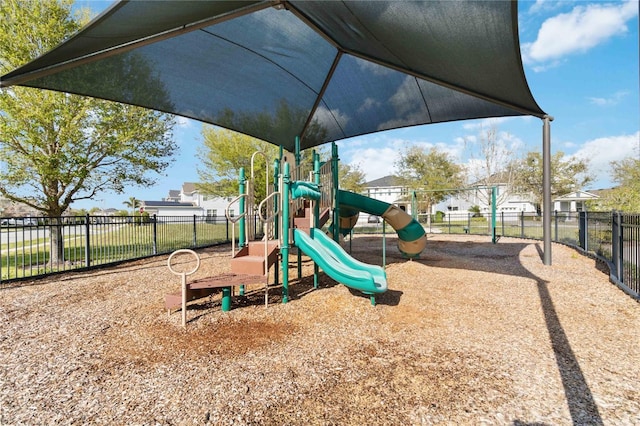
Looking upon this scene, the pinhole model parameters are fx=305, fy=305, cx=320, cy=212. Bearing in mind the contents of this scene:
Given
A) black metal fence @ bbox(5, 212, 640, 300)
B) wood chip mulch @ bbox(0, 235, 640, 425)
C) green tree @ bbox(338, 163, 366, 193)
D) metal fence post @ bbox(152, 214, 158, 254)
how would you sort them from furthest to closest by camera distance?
green tree @ bbox(338, 163, 366, 193), metal fence post @ bbox(152, 214, 158, 254), black metal fence @ bbox(5, 212, 640, 300), wood chip mulch @ bbox(0, 235, 640, 425)

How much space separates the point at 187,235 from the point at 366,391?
12.2 meters

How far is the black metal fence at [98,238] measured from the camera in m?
7.38

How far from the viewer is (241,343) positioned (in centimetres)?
353

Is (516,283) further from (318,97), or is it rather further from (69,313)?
(69,313)

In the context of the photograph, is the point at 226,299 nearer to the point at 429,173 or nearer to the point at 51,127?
the point at 51,127

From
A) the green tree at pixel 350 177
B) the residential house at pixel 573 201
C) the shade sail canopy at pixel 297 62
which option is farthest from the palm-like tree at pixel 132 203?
the residential house at pixel 573 201

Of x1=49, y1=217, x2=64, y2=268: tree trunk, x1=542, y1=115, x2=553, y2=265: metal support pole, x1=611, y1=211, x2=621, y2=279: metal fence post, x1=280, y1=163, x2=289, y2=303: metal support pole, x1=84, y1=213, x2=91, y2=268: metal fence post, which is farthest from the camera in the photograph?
x1=49, y1=217, x2=64, y2=268: tree trunk

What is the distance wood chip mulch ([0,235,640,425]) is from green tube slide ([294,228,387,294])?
40 centimetres

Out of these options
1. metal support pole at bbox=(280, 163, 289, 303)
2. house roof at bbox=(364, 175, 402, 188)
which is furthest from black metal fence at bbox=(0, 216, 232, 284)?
house roof at bbox=(364, 175, 402, 188)

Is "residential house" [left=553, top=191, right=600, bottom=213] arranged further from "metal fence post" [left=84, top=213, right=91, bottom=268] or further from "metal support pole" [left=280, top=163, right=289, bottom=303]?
"metal fence post" [left=84, top=213, right=91, bottom=268]

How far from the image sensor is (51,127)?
31.3 feet

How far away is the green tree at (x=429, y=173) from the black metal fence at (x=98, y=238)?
2110 centimetres

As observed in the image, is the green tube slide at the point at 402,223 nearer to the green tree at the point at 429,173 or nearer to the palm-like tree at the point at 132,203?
the green tree at the point at 429,173

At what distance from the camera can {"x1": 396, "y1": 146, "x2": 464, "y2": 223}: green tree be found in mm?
28609
